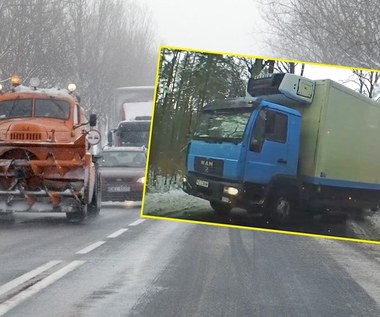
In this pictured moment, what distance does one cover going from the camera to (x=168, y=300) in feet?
23.0

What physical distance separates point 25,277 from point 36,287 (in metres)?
0.64

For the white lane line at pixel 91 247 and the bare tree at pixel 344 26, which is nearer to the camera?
the white lane line at pixel 91 247

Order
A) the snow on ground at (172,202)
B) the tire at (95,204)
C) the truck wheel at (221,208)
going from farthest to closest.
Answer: the tire at (95,204), the snow on ground at (172,202), the truck wheel at (221,208)

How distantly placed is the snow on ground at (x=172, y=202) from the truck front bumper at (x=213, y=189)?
0.18 feet

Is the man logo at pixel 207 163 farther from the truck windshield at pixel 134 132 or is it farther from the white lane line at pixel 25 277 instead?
the truck windshield at pixel 134 132

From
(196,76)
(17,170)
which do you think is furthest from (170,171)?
(17,170)

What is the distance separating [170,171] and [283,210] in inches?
43.6

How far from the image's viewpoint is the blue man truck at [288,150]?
7262 millimetres

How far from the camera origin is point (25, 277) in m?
8.19

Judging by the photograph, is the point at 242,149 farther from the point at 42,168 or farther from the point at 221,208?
the point at 42,168

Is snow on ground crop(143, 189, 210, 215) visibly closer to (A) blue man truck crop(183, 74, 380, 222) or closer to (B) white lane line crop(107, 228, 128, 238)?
(A) blue man truck crop(183, 74, 380, 222)

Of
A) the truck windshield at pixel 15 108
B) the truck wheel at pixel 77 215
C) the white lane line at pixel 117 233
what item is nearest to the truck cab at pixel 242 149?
the white lane line at pixel 117 233

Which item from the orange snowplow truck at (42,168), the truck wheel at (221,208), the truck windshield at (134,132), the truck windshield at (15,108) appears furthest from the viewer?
the truck windshield at (134,132)

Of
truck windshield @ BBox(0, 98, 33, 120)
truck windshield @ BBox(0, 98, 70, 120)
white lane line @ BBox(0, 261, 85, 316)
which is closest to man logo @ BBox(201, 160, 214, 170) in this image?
white lane line @ BBox(0, 261, 85, 316)
